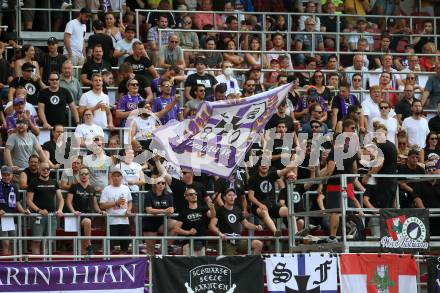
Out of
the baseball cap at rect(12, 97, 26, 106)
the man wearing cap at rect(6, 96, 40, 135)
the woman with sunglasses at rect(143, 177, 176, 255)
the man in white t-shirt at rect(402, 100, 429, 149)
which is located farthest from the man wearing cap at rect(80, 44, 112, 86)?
the man in white t-shirt at rect(402, 100, 429, 149)

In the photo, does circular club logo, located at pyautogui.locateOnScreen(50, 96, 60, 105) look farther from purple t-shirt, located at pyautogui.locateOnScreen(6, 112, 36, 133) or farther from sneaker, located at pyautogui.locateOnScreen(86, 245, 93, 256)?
sneaker, located at pyautogui.locateOnScreen(86, 245, 93, 256)

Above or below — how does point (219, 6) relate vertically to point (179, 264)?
above

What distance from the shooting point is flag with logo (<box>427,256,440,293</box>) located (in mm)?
23219

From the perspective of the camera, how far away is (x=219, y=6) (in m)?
32.5

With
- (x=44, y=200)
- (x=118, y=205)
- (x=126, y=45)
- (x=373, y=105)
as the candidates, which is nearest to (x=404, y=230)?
(x=118, y=205)

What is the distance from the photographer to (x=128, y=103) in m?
26.8

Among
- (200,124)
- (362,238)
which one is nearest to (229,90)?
(200,124)

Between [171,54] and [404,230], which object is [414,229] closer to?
[404,230]

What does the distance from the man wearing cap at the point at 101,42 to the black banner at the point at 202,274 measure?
730 cm

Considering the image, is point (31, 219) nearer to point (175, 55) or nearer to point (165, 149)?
point (165, 149)

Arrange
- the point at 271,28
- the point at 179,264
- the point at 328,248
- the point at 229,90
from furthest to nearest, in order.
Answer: the point at 271,28, the point at 229,90, the point at 328,248, the point at 179,264

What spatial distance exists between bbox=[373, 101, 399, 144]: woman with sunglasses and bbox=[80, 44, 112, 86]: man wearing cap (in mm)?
5369

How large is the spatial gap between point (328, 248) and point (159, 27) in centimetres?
754

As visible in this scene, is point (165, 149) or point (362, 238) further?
point (165, 149)
